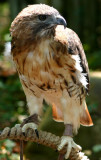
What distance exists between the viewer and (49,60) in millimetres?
3025

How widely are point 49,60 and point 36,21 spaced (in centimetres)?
35

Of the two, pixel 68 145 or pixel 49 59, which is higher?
pixel 49 59

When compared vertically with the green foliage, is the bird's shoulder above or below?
above

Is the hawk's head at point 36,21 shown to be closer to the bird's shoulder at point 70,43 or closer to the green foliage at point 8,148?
the bird's shoulder at point 70,43

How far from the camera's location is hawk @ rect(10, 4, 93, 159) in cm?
287

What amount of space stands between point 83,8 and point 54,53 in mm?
7691

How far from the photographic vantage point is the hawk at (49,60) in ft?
9.42

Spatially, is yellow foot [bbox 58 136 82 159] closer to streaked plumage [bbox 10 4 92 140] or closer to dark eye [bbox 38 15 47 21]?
Result: streaked plumage [bbox 10 4 92 140]

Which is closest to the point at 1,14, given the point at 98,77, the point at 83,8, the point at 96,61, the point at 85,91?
the point at 83,8

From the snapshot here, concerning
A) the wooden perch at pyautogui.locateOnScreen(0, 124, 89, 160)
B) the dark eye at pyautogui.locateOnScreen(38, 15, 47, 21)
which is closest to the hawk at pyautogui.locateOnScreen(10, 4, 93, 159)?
the dark eye at pyautogui.locateOnScreen(38, 15, 47, 21)

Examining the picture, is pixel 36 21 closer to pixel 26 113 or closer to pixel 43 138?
pixel 43 138

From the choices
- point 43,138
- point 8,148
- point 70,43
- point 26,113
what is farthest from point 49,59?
point 26,113

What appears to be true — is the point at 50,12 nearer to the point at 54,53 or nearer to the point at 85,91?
the point at 54,53

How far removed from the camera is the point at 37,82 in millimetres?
3148
